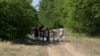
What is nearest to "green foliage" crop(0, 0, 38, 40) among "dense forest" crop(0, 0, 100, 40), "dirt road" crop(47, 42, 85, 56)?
"dense forest" crop(0, 0, 100, 40)

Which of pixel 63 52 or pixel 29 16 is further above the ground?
pixel 29 16

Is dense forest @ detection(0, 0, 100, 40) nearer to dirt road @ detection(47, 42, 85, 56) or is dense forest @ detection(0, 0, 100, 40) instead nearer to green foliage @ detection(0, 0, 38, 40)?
green foliage @ detection(0, 0, 38, 40)

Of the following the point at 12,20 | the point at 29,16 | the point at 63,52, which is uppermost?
the point at 12,20

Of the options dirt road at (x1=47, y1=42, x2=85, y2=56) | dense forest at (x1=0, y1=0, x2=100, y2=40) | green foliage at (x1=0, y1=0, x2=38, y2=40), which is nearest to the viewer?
dirt road at (x1=47, y1=42, x2=85, y2=56)

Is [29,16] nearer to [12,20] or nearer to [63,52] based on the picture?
[12,20]

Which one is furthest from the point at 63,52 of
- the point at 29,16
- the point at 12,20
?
the point at 29,16

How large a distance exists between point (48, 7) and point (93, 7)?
52764 millimetres

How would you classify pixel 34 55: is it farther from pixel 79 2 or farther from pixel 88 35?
pixel 88 35

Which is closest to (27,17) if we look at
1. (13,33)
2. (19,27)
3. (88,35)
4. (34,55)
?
(19,27)

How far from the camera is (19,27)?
133ft

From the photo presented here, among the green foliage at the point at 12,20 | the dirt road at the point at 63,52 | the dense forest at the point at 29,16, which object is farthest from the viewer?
the dense forest at the point at 29,16

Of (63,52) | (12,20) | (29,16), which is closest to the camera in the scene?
(63,52)

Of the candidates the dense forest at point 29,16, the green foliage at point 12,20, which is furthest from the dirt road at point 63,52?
the dense forest at point 29,16

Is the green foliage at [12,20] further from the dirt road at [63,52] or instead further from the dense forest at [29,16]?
the dirt road at [63,52]
